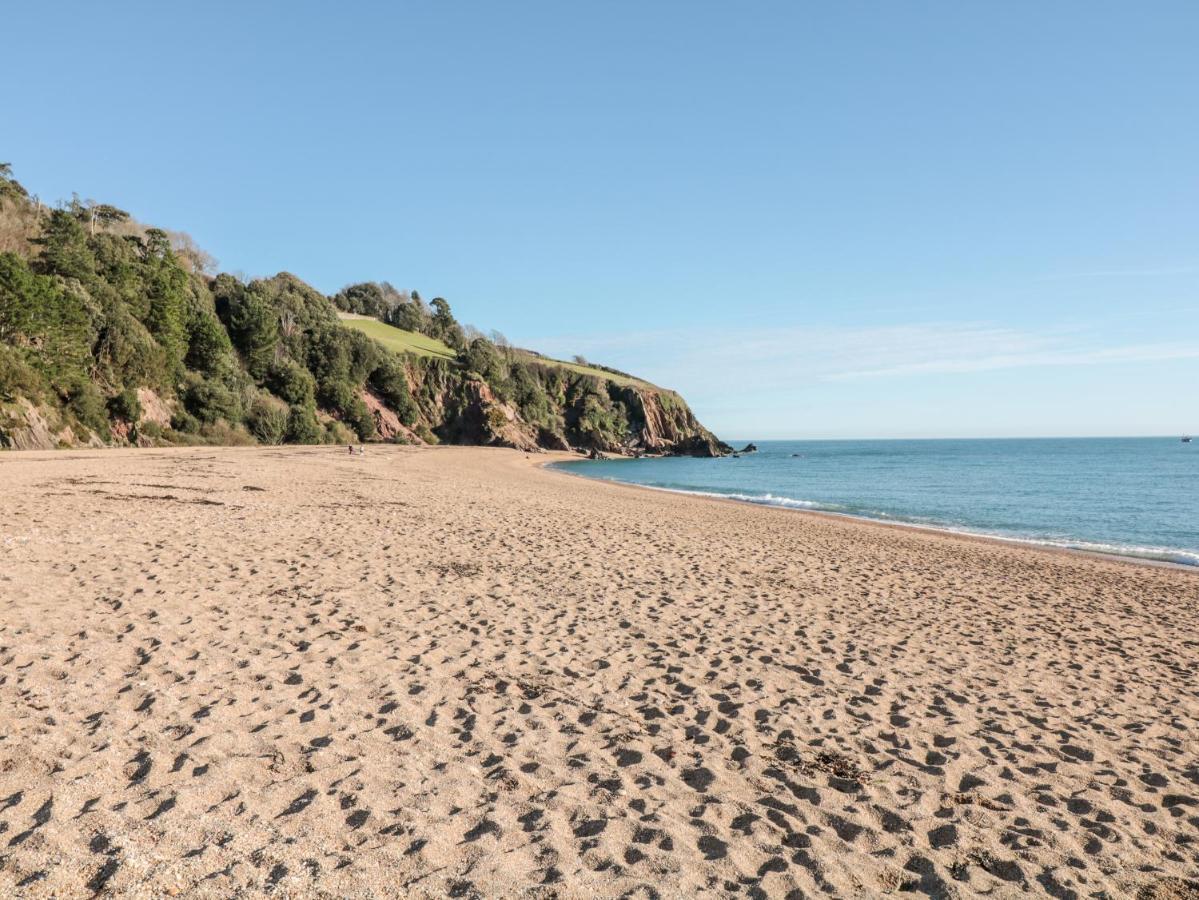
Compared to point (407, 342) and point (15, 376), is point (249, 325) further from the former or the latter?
point (407, 342)

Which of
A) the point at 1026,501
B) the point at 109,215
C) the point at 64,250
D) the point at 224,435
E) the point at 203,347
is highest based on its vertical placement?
the point at 109,215

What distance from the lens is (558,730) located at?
5887 mm

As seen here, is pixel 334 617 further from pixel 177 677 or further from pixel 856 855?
pixel 856 855

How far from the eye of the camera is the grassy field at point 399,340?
9950cm

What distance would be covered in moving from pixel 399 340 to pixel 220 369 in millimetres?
46535

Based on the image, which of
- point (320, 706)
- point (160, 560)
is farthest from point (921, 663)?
point (160, 560)

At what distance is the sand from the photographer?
13.2 feet

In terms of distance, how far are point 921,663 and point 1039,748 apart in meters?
2.25

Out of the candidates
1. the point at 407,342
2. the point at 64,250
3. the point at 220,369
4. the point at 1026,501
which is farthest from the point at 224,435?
the point at 1026,501

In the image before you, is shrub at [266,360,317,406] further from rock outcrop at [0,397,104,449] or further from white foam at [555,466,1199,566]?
white foam at [555,466,1199,566]

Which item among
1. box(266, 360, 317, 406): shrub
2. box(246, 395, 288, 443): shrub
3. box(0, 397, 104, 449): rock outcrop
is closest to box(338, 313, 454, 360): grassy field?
box(266, 360, 317, 406): shrub

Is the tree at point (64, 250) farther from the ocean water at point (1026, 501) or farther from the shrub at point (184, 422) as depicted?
the ocean water at point (1026, 501)

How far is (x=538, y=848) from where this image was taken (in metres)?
4.13

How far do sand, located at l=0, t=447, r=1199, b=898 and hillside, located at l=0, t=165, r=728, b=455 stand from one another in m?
39.5
